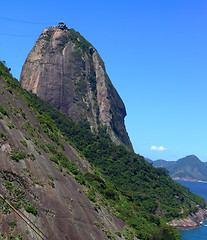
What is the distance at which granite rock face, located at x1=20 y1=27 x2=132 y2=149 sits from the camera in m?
125

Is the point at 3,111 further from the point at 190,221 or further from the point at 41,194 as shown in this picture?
the point at 190,221

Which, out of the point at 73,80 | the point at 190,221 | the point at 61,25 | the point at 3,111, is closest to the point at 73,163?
the point at 3,111

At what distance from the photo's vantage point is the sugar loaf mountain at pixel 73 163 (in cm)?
2631

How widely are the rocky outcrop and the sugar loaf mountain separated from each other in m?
0.40

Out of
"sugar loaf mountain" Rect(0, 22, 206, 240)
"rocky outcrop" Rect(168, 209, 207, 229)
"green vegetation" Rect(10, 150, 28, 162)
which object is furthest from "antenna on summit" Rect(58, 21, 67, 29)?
"green vegetation" Rect(10, 150, 28, 162)

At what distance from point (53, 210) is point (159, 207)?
236 feet

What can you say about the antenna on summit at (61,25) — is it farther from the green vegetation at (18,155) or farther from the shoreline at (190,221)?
the green vegetation at (18,155)

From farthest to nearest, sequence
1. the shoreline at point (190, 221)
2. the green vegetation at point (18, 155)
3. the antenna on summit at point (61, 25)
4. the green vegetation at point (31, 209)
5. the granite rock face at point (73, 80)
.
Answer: the antenna on summit at point (61, 25) < the granite rock face at point (73, 80) < the shoreline at point (190, 221) < the green vegetation at point (18, 155) < the green vegetation at point (31, 209)

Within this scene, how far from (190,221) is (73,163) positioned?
61.9 metres

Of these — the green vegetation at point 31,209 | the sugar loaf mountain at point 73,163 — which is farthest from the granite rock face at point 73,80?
the green vegetation at point 31,209

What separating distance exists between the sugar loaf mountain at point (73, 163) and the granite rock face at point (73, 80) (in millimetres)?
459

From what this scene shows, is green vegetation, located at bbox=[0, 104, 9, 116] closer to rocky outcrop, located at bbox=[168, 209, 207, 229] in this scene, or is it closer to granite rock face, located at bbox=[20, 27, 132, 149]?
rocky outcrop, located at bbox=[168, 209, 207, 229]

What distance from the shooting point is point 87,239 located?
91.3 ft

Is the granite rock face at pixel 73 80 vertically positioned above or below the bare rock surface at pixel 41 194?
above
